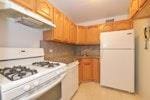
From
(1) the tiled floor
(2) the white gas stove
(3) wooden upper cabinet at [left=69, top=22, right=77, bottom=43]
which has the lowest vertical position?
(1) the tiled floor

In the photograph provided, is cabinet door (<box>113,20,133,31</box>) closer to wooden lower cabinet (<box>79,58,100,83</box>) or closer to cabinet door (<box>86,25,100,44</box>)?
cabinet door (<box>86,25,100,44</box>)

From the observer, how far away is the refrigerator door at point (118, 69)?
281 cm

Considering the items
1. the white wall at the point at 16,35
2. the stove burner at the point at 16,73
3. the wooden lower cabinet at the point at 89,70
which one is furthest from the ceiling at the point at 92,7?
the stove burner at the point at 16,73

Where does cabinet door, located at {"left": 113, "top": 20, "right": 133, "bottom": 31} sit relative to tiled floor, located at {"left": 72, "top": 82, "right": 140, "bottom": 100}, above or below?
above

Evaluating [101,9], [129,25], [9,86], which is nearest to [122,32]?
[129,25]

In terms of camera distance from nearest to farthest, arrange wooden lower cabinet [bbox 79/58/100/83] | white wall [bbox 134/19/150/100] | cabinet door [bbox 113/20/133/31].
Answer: white wall [bbox 134/19/150/100]
cabinet door [bbox 113/20/133/31]
wooden lower cabinet [bbox 79/58/100/83]

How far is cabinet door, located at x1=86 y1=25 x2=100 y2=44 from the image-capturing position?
155 inches

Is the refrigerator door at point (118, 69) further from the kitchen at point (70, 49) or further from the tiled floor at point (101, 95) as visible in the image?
the tiled floor at point (101, 95)

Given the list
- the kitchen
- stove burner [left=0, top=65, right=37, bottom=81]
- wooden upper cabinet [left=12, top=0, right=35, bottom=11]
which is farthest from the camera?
wooden upper cabinet [left=12, top=0, right=35, bottom=11]

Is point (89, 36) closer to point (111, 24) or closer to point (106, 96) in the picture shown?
point (111, 24)

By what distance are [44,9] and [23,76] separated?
1.33 m

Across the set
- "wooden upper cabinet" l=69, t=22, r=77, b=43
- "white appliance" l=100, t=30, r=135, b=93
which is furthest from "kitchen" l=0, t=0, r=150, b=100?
"wooden upper cabinet" l=69, t=22, r=77, b=43

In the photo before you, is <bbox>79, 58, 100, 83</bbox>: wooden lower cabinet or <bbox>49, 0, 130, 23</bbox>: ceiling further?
<bbox>79, 58, 100, 83</bbox>: wooden lower cabinet

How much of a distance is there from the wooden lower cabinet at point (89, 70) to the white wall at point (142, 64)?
1189 mm
